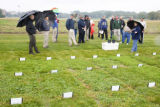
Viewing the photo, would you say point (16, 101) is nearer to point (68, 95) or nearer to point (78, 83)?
point (68, 95)

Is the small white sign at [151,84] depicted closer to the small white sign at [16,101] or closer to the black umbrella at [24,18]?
the small white sign at [16,101]

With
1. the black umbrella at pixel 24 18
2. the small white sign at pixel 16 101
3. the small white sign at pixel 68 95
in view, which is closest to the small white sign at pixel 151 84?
the small white sign at pixel 68 95

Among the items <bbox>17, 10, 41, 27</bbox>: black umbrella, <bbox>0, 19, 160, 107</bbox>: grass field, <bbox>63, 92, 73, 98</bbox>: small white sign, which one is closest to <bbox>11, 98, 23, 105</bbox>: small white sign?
<bbox>0, 19, 160, 107</bbox>: grass field

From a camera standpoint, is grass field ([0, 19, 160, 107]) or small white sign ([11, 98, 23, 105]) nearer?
small white sign ([11, 98, 23, 105])

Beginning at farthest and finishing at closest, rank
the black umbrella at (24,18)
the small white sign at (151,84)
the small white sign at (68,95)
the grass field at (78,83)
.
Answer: the black umbrella at (24,18), the small white sign at (151,84), the small white sign at (68,95), the grass field at (78,83)

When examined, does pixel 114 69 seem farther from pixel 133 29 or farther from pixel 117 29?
pixel 117 29

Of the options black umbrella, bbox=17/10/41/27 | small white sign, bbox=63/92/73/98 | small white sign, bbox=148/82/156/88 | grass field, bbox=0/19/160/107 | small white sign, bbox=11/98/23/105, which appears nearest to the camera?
small white sign, bbox=11/98/23/105

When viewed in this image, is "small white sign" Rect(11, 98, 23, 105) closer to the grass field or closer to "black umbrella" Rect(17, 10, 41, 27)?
the grass field

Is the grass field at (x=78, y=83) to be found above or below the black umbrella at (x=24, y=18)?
below

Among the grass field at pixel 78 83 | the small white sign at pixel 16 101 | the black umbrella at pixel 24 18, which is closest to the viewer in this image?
the small white sign at pixel 16 101

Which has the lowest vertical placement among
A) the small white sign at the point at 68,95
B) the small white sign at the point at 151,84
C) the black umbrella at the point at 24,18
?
the small white sign at the point at 151,84

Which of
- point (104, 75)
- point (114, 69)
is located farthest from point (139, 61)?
point (104, 75)

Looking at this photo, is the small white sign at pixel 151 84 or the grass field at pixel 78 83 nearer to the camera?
the grass field at pixel 78 83

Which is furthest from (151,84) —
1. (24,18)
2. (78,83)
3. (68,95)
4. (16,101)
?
(24,18)
